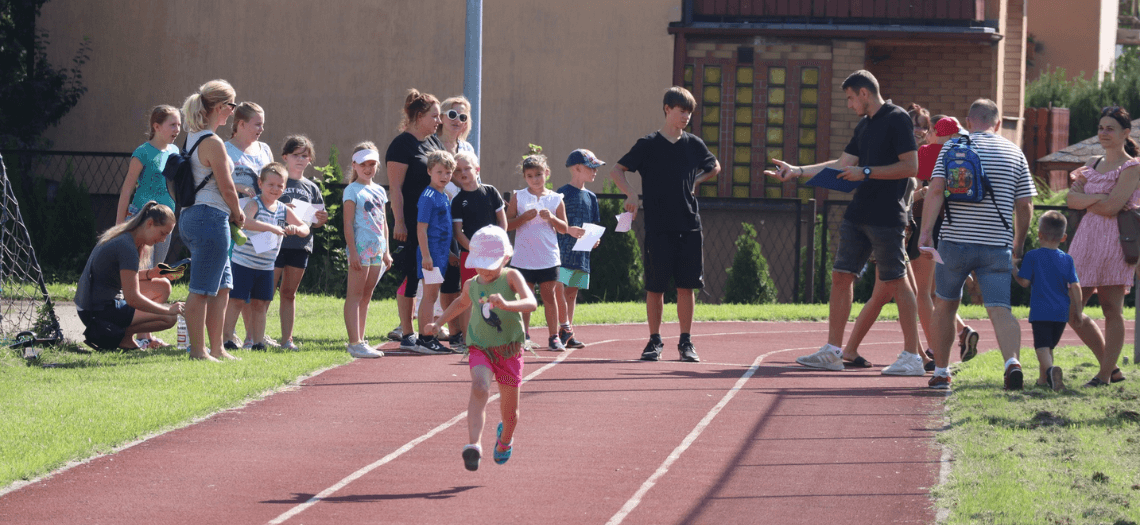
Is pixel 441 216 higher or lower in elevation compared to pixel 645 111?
lower

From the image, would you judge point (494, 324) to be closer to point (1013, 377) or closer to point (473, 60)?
point (1013, 377)

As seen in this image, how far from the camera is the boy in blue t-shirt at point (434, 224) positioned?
10219mm

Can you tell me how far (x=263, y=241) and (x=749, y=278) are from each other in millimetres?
10014

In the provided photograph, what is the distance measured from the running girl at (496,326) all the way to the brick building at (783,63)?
15.2m

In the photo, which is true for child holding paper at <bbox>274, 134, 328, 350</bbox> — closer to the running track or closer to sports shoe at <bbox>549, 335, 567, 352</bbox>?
the running track

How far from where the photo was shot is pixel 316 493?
623 centimetres

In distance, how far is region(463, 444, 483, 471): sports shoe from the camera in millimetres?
6223

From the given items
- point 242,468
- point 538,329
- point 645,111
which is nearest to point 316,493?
point 242,468

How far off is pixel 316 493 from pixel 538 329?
7062 mm

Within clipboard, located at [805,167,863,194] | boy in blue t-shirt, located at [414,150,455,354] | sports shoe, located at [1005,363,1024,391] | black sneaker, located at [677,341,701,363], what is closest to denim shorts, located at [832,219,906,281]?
clipboard, located at [805,167,863,194]

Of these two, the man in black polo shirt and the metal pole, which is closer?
the man in black polo shirt

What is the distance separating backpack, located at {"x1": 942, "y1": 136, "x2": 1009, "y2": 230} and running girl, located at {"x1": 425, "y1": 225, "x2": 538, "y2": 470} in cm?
362

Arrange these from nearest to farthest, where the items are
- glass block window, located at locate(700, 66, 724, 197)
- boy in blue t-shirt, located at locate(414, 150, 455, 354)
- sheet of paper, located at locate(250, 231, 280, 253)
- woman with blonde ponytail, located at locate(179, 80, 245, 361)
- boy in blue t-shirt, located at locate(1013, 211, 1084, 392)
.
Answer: boy in blue t-shirt, located at locate(1013, 211, 1084, 392) → woman with blonde ponytail, located at locate(179, 80, 245, 361) → sheet of paper, located at locate(250, 231, 280, 253) → boy in blue t-shirt, located at locate(414, 150, 455, 354) → glass block window, located at locate(700, 66, 724, 197)

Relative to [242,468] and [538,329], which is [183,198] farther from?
[538,329]
